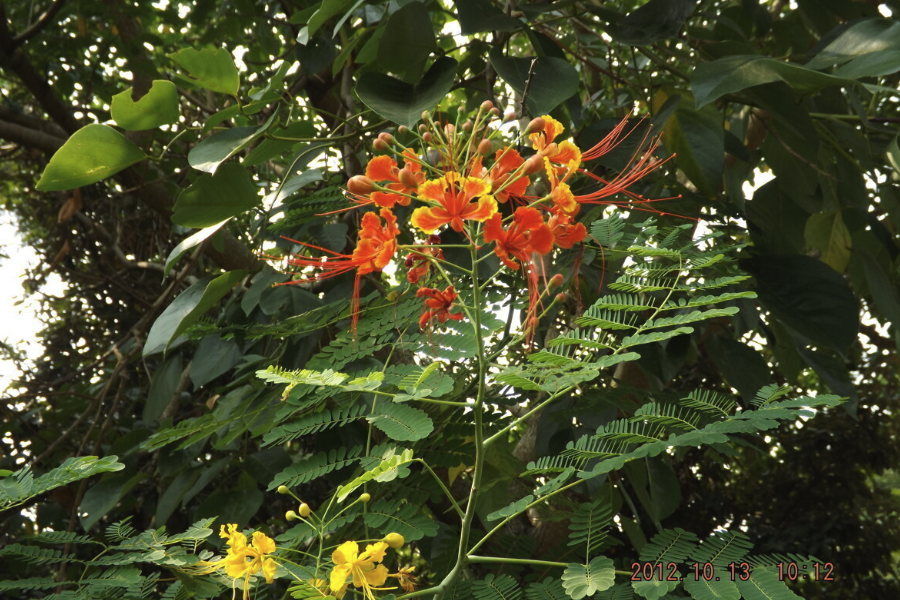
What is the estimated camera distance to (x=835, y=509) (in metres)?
3.60

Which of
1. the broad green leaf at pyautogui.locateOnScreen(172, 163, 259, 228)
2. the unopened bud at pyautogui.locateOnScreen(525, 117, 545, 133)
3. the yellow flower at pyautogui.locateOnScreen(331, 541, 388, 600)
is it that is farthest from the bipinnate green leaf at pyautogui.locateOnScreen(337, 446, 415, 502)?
the broad green leaf at pyautogui.locateOnScreen(172, 163, 259, 228)

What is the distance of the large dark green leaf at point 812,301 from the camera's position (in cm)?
124

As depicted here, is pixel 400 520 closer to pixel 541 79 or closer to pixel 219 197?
pixel 219 197

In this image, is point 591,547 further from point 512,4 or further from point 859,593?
point 859,593

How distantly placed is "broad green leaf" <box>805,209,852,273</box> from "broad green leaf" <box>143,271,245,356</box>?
4.35ft

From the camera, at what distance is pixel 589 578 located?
856 mm

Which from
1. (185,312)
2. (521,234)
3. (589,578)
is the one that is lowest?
(589,578)

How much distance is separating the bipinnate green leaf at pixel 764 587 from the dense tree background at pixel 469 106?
470 millimetres

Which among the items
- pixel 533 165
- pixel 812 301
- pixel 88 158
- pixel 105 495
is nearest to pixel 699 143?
pixel 812 301

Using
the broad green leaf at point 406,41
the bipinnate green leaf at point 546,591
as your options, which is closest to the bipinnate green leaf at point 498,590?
the bipinnate green leaf at point 546,591

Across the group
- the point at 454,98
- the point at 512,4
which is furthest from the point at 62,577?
the point at 454,98

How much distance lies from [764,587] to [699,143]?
0.69 m

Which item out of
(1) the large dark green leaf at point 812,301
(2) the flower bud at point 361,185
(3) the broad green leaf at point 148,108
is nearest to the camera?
(2) the flower bud at point 361,185

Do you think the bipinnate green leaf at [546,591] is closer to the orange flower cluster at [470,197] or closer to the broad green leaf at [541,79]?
the orange flower cluster at [470,197]
